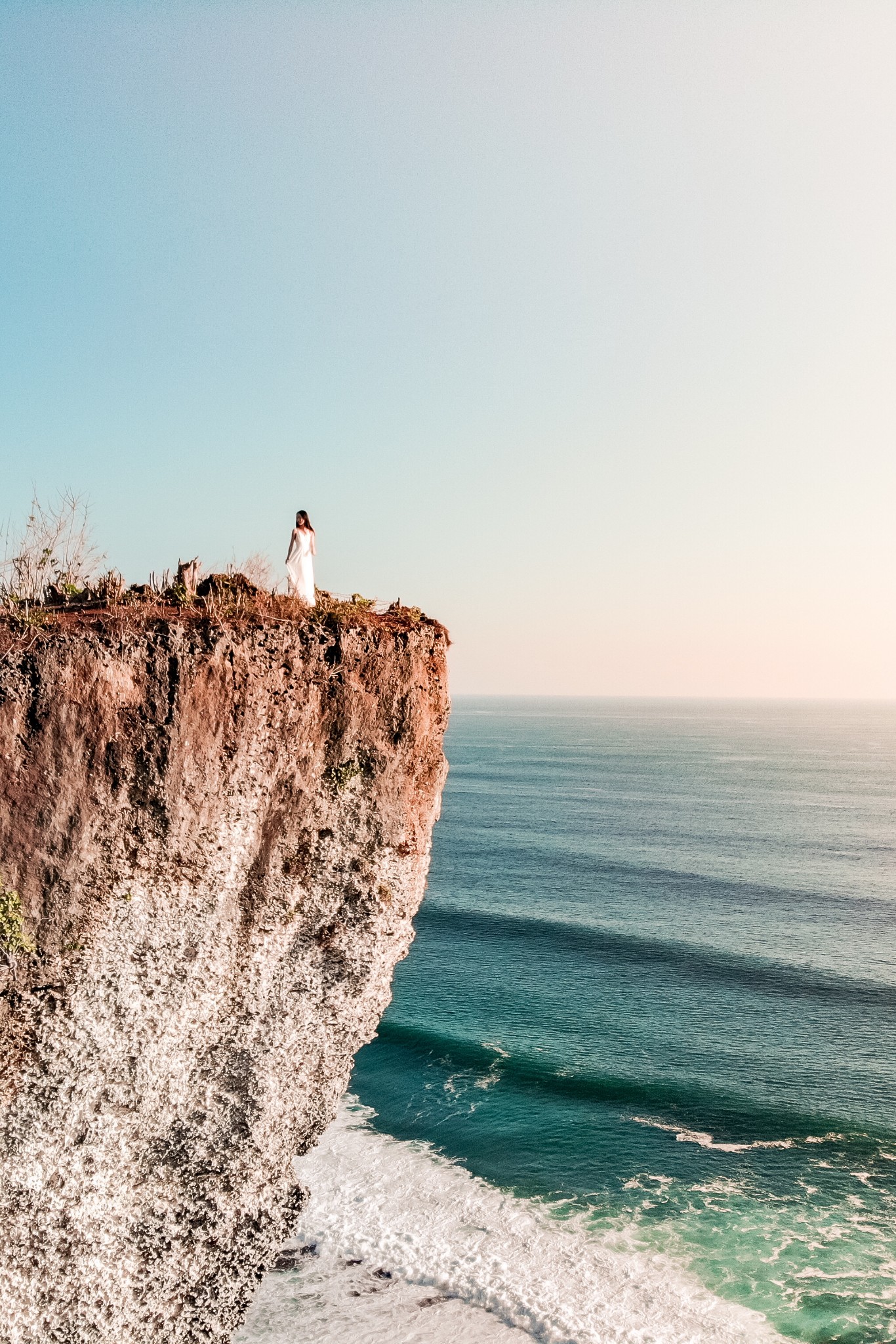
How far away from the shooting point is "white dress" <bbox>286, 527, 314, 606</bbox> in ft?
33.0

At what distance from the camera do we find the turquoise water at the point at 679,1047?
19875 mm

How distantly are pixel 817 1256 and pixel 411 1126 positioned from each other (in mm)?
11120

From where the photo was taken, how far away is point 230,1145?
9211mm

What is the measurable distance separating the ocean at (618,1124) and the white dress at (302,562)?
15.5 metres

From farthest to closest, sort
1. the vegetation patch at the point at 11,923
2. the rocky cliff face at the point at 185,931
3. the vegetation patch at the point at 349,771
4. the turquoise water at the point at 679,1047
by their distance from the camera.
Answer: the turquoise water at the point at 679,1047 → the vegetation patch at the point at 349,771 → the rocky cliff face at the point at 185,931 → the vegetation patch at the point at 11,923

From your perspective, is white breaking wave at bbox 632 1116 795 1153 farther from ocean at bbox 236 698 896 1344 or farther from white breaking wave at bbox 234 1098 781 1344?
white breaking wave at bbox 234 1098 781 1344

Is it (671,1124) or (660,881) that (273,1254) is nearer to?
(671,1124)

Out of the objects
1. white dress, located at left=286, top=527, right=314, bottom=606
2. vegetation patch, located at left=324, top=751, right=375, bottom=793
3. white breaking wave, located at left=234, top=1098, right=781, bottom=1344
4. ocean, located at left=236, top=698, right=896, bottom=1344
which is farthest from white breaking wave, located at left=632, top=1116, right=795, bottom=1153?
white dress, located at left=286, top=527, right=314, bottom=606

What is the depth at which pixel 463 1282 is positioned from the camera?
58.2 ft

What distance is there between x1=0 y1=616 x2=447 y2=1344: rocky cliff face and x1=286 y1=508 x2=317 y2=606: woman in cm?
93

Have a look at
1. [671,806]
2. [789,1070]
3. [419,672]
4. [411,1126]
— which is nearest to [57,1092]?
[419,672]

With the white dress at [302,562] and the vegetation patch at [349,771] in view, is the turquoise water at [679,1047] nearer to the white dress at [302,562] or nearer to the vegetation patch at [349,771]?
the vegetation patch at [349,771]

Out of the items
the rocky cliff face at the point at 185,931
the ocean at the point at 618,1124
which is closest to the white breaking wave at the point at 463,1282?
the ocean at the point at 618,1124

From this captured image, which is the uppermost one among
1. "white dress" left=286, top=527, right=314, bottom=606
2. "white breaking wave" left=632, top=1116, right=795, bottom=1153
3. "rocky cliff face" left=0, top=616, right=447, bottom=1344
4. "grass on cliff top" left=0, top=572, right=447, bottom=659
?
"white dress" left=286, top=527, right=314, bottom=606
